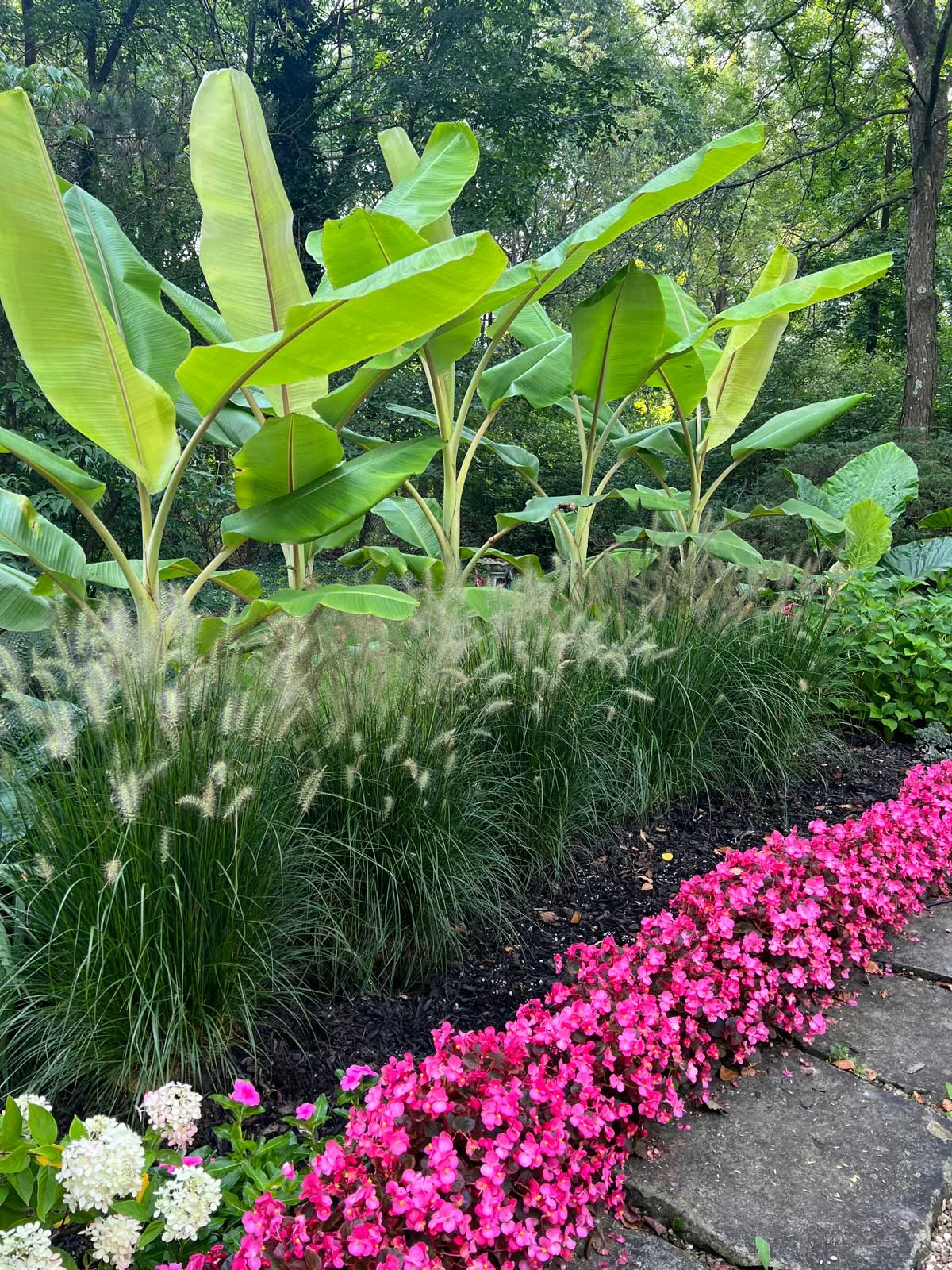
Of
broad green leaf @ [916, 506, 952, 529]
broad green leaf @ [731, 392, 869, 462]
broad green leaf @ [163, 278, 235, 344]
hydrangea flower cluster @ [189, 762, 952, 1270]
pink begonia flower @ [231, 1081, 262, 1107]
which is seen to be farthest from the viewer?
broad green leaf @ [916, 506, 952, 529]

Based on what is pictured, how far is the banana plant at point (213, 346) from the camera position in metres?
A: 1.98

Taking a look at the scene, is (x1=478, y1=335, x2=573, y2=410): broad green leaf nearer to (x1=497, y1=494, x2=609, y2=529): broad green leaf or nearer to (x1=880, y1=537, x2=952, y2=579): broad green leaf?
(x1=497, y1=494, x2=609, y2=529): broad green leaf

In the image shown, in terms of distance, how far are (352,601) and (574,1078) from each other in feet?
4.42

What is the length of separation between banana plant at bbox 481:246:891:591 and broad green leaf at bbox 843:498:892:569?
0.41ft

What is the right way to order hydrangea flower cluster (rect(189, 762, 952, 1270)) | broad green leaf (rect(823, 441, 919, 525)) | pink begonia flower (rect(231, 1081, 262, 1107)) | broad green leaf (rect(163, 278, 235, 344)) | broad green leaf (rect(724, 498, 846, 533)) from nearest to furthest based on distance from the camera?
1. hydrangea flower cluster (rect(189, 762, 952, 1270))
2. pink begonia flower (rect(231, 1081, 262, 1107))
3. broad green leaf (rect(163, 278, 235, 344))
4. broad green leaf (rect(724, 498, 846, 533))
5. broad green leaf (rect(823, 441, 919, 525))

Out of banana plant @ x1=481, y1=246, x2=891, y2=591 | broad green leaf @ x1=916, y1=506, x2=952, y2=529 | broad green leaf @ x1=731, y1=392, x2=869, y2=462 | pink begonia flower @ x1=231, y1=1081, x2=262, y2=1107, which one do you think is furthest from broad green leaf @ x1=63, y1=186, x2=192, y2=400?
broad green leaf @ x1=916, y1=506, x2=952, y2=529

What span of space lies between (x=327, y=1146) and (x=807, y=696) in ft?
10.1

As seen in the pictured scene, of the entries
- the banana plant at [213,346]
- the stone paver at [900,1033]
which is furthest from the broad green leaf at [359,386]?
the stone paver at [900,1033]

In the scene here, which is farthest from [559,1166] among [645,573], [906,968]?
[645,573]

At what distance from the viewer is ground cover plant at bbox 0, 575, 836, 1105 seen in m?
1.60

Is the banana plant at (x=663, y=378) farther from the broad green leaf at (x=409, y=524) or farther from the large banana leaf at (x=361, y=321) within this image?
the large banana leaf at (x=361, y=321)

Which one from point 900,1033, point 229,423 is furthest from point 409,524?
point 900,1033

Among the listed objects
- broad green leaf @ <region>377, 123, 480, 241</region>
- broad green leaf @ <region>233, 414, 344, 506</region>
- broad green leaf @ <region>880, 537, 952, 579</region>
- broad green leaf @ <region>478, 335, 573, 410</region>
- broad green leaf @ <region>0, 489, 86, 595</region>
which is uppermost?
broad green leaf @ <region>377, 123, 480, 241</region>

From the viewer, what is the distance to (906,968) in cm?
240
